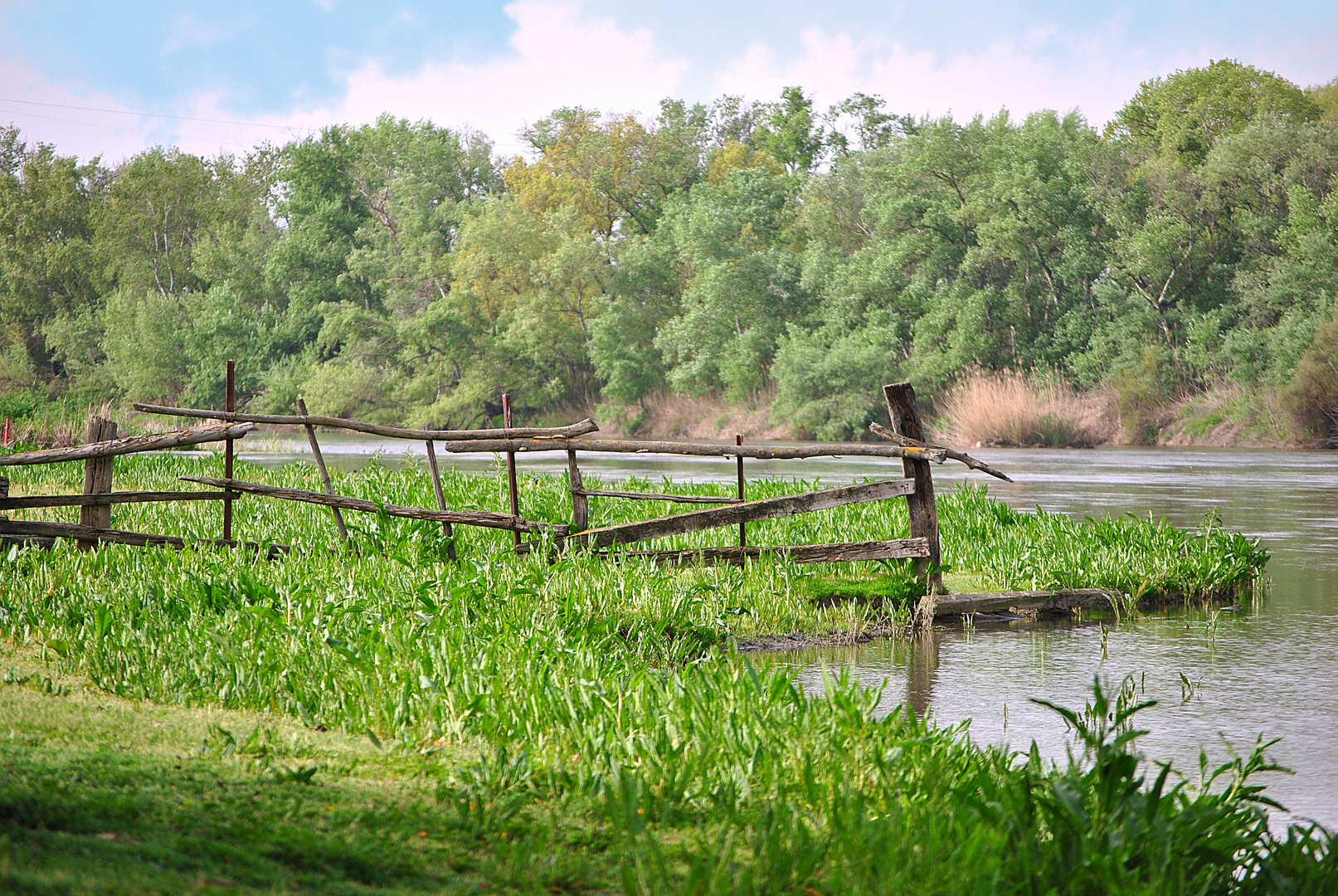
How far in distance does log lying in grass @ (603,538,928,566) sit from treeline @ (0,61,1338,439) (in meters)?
29.1

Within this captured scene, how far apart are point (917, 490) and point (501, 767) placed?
5.42m

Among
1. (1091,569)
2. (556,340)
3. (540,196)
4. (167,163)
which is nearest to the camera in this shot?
(1091,569)

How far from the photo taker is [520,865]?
123 inches

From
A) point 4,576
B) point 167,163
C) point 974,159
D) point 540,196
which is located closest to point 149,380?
point 167,163

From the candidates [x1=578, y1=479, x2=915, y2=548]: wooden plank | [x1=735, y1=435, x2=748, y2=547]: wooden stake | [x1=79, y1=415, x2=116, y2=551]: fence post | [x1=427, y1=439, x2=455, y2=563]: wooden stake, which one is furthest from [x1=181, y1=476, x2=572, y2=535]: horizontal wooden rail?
[x1=735, y1=435, x2=748, y2=547]: wooden stake

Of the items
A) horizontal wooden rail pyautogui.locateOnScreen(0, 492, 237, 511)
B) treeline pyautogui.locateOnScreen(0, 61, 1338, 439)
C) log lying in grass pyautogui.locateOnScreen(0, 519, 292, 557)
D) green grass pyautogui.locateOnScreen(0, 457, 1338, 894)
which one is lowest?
green grass pyautogui.locateOnScreen(0, 457, 1338, 894)

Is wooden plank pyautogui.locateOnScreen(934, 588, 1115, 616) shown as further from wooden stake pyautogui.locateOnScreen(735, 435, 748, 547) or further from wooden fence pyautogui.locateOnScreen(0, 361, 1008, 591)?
wooden stake pyautogui.locateOnScreen(735, 435, 748, 547)

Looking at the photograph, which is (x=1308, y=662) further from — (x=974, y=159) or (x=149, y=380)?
(x=149, y=380)

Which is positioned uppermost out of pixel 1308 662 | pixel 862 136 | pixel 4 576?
pixel 862 136

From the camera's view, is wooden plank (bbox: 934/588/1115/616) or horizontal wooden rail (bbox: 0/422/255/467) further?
wooden plank (bbox: 934/588/1115/616)

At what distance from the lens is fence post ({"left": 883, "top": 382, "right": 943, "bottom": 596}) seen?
8.57 m

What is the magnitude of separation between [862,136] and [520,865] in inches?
2530

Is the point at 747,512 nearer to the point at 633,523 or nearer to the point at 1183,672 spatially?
the point at 633,523

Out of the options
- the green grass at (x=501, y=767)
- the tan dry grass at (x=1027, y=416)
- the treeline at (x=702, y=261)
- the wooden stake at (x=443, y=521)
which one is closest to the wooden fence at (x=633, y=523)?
the wooden stake at (x=443, y=521)
